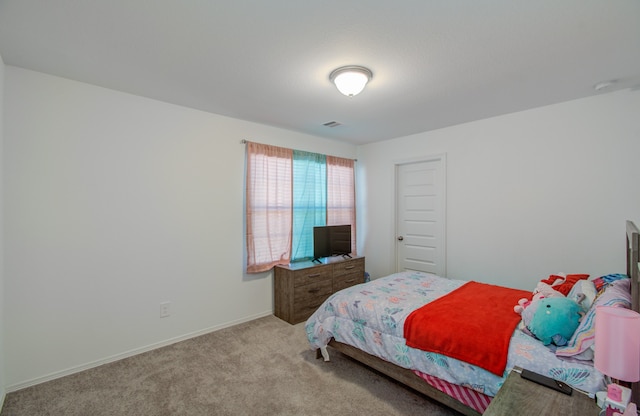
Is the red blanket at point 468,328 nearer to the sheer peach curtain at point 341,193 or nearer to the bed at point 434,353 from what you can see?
the bed at point 434,353

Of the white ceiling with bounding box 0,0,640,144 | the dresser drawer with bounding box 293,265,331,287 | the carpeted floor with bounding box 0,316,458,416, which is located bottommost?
the carpeted floor with bounding box 0,316,458,416

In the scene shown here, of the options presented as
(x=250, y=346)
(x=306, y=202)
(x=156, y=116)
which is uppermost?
(x=156, y=116)

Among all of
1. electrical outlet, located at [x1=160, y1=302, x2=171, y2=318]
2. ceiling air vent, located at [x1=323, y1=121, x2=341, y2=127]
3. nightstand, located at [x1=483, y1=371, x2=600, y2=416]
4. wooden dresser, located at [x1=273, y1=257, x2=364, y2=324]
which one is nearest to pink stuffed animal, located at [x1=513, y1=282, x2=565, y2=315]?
nightstand, located at [x1=483, y1=371, x2=600, y2=416]

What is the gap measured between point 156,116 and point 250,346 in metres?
2.45

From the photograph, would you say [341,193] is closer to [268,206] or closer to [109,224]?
[268,206]

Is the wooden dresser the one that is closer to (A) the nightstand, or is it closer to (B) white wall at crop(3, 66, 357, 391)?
(B) white wall at crop(3, 66, 357, 391)

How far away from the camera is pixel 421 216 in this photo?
4.05 m

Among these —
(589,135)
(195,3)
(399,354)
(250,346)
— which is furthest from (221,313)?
(589,135)

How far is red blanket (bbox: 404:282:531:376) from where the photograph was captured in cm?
165

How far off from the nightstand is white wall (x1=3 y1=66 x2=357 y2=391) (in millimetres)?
2782

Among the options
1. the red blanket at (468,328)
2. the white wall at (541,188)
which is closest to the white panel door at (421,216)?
the white wall at (541,188)

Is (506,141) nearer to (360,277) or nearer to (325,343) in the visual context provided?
(360,277)

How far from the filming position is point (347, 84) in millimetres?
2197

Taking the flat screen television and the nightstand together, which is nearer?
the nightstand
